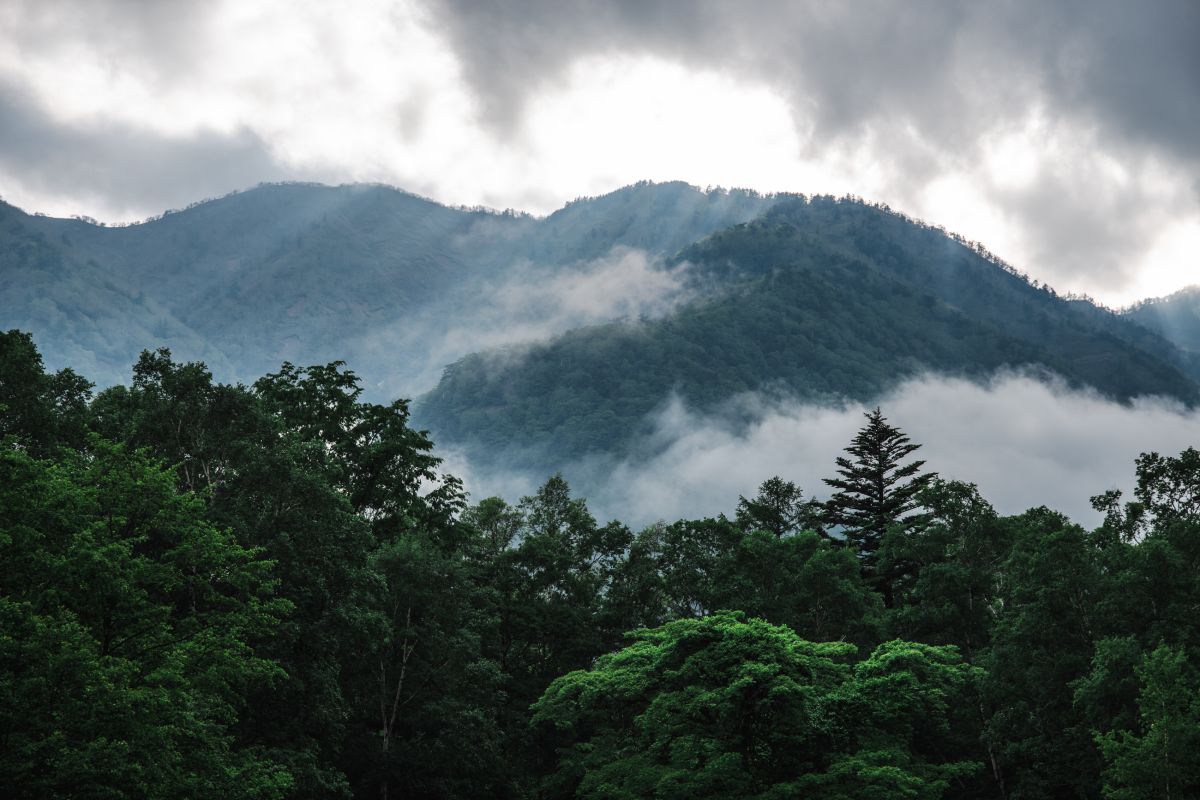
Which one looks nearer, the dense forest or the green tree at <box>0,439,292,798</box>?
the green tree at <box>0,439,292,798</box>

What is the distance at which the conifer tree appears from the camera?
3002 inches

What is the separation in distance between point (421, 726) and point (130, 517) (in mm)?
24885

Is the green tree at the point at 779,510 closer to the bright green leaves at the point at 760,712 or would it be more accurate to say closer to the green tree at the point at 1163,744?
the bright green leaves at the point at 760,712

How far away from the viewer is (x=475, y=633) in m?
49.1

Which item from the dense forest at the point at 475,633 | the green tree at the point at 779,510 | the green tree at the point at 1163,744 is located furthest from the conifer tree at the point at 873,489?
the green tree at the point at 1163,744

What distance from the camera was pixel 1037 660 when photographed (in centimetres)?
3756

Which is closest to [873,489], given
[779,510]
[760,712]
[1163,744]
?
[779,510]

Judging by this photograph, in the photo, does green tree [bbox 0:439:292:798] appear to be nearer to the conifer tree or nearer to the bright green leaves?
the bright green leaves

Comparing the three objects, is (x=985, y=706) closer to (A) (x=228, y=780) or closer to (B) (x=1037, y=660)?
(B) (x=1037, y=660)

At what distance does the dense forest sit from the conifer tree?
43.1 feet

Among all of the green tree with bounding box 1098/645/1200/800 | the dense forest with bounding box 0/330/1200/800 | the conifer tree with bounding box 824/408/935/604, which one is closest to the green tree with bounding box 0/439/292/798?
the dense forest with bounding box 0/330/1200/800

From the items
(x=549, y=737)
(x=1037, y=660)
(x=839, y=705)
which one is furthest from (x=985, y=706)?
(x=549, y=737)

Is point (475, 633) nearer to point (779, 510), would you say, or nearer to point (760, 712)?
point (760, 712)

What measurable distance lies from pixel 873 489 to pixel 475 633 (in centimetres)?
4285
